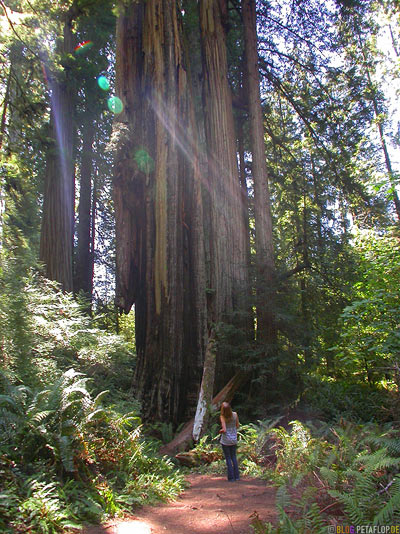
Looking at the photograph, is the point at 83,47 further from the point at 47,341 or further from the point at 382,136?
the point at 382,136

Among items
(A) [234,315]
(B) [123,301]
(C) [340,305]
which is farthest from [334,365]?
(B) [123,301]

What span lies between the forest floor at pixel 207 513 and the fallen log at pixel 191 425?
1.97 m

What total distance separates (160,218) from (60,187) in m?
4.69

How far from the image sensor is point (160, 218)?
916 centimetres

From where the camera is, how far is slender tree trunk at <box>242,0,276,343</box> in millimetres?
8703

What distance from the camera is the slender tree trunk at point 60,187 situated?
11.5 m

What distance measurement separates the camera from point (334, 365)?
11164 millimetres

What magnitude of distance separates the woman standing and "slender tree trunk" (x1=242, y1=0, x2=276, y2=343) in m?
3.11

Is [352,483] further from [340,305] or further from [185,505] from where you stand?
[340,305]

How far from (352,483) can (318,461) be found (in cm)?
78

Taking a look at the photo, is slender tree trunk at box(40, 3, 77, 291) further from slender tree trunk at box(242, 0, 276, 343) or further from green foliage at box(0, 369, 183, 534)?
green foliage at box(0, 369, 183, 534)

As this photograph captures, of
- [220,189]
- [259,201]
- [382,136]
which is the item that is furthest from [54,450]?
[382,136]

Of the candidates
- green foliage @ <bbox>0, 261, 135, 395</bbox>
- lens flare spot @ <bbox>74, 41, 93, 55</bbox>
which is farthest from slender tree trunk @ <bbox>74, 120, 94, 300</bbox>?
green foliage @ <bbox>0, 261, 135, 395</bbox>

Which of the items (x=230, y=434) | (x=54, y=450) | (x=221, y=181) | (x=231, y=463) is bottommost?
(x=231, y=463)
